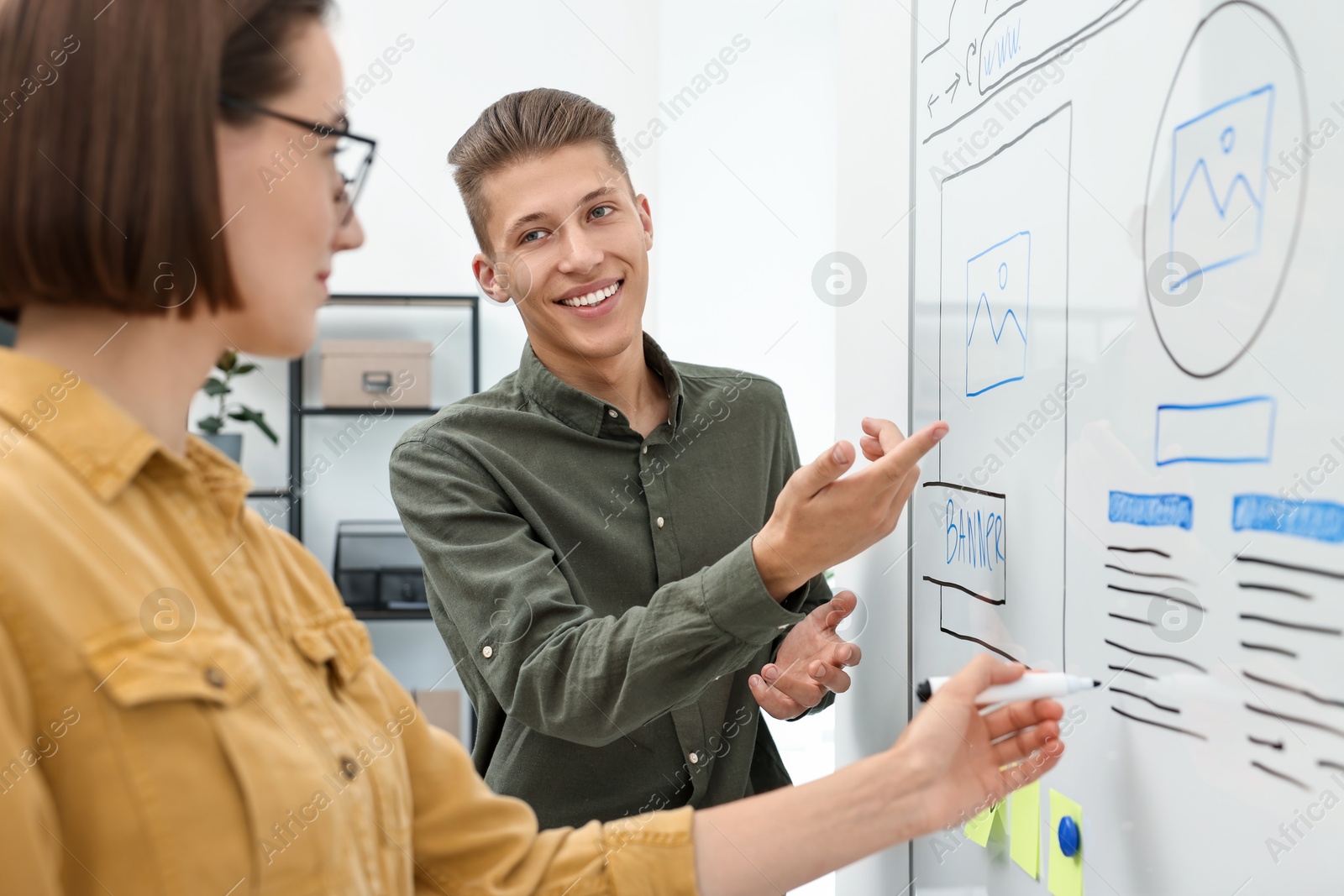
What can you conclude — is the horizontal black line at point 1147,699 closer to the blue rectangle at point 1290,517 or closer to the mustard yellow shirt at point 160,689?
the blue rectangle at point 1290,517

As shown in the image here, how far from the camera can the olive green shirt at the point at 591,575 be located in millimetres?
964

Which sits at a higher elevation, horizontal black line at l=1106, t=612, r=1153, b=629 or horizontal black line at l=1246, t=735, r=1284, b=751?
horizontal black line at l=1106, t=612, r=1153, b=629

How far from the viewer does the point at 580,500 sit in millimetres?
1205

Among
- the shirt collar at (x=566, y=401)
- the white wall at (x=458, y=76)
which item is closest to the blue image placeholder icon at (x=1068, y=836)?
the shirt collar at (x=566, y=401)

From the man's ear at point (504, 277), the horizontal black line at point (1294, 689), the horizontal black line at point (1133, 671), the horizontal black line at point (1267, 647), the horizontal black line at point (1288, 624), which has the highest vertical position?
the man's ear at point (504, 277)

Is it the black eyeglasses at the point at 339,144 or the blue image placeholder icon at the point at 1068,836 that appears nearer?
the black eyeglasses at the point at 339,144

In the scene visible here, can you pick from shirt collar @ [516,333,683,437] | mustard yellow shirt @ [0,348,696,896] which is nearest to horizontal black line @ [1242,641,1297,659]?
mustard yellow shirt @ [0,348,696,896]

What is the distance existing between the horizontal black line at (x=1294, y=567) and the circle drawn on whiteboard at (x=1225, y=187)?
118 mm

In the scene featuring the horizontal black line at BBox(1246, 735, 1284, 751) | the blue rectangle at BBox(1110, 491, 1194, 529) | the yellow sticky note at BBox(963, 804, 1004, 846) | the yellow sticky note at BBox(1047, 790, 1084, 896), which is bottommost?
the yellow sticky note at BBox(963, 804, 1004, 846)

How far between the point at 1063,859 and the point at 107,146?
850 millimetres

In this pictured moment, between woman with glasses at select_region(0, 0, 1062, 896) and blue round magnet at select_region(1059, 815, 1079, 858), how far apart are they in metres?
0.52

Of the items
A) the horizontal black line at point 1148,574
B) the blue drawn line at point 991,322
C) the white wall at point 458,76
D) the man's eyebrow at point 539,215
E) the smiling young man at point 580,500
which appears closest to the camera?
the horizontal black line at point 1148,574

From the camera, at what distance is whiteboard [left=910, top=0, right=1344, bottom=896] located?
0.55 m

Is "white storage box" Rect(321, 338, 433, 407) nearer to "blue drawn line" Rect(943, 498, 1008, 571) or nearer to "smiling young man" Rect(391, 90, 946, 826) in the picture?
"smiling young man" Rect(391, 90, 946, 826)
